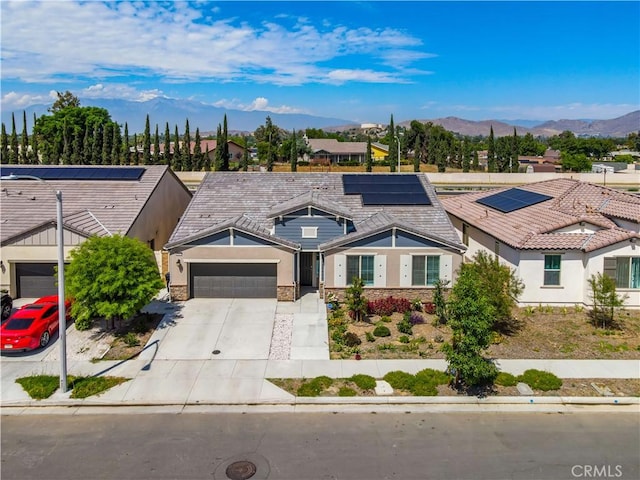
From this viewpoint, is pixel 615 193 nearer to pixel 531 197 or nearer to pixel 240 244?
pixel 531 197

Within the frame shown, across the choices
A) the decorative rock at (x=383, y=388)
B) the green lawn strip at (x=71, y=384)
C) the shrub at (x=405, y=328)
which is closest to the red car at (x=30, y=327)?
the green lawn strip at (x=71, y=384)

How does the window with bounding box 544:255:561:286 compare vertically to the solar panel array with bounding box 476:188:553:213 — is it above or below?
below

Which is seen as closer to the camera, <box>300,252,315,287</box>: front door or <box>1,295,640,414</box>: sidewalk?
<box>1,295,640,414</box>: sidewalk

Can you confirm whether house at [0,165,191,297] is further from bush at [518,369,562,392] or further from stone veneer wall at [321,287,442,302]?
bush at [518,369,562,392]

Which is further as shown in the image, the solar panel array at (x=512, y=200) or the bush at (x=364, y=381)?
the solar panel array at (x=512, y=200)

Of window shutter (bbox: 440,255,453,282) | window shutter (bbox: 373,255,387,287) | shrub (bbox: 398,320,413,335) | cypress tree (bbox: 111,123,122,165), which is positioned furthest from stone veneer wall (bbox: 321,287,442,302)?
cypress tree (bbox: 111,123,122,165)

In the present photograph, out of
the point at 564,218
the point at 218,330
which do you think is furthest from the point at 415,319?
the point at 564,218

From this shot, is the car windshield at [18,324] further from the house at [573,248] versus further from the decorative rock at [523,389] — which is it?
the house at [573,248]
